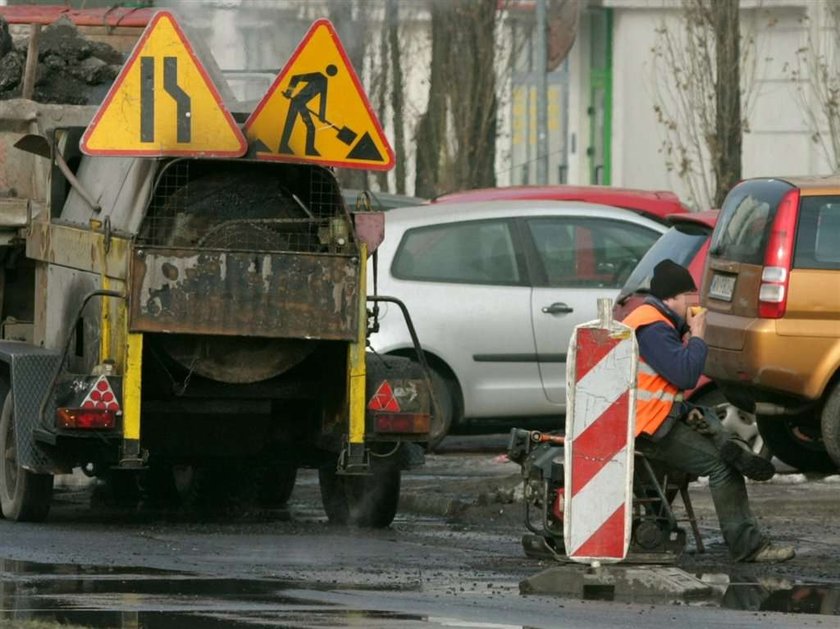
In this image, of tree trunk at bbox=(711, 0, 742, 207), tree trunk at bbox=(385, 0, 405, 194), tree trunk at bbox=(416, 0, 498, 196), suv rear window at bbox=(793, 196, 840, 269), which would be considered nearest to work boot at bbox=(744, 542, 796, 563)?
suv rear window at bbox=(793, 196, 840, 269)

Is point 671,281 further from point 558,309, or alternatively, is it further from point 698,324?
point 558,309

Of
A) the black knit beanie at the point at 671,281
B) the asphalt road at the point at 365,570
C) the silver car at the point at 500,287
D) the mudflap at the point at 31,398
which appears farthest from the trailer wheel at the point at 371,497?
the silver car at the point at 500,287

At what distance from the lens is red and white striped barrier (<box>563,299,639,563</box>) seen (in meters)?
9.07

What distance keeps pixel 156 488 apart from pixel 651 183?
72.2ft

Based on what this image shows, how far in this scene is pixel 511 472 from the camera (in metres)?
14.6

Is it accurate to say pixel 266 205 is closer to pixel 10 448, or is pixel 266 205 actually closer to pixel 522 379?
pixel 10 448

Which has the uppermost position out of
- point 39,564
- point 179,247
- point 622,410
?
point 179,247

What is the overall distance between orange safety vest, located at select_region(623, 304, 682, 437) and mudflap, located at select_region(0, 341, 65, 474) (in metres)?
2.97

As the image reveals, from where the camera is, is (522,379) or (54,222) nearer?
(54,222)

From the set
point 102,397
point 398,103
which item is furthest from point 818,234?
point 398,103

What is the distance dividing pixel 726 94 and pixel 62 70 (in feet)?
46.1

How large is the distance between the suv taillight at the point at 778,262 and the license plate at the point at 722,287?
340 mm

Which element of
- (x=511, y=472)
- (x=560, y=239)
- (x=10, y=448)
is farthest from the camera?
(x=560, y=239)

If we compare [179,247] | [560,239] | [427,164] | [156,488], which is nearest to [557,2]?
[427,164]
